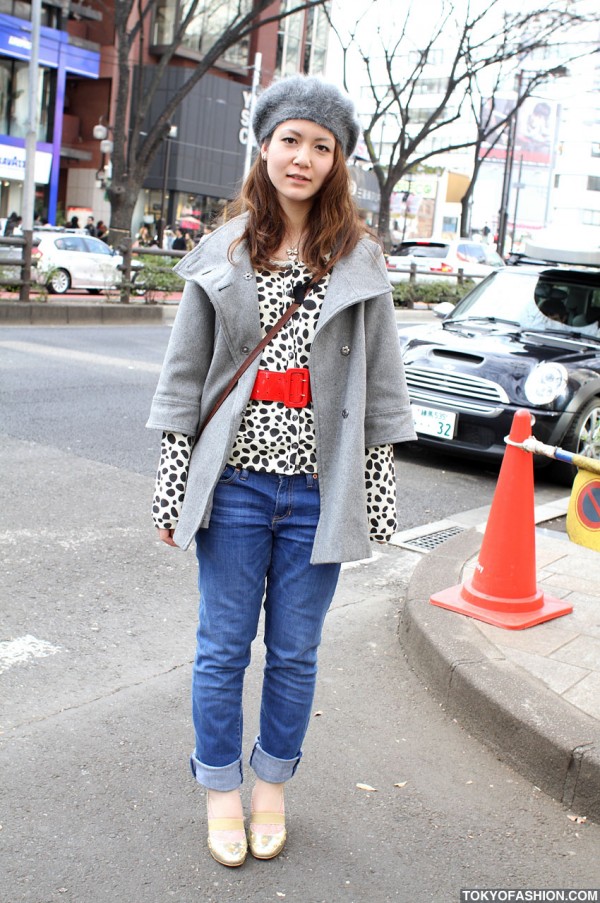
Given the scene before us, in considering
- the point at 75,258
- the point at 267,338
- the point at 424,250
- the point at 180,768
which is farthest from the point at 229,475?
the point at 424,250

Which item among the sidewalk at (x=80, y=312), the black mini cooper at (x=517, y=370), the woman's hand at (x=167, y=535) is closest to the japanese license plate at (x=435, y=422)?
the black mini cooper at (x=517, y=370)

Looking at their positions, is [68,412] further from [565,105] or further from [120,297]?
[565,105]

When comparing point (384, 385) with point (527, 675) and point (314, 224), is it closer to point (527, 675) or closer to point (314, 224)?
point (314, 224)

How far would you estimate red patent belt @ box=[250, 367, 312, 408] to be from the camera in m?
2.41

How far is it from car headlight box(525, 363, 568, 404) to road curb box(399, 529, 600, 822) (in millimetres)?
3126

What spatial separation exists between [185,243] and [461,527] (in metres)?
26.0

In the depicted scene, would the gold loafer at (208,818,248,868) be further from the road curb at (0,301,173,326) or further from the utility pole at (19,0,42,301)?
the utility pole at (19,0,42,301)

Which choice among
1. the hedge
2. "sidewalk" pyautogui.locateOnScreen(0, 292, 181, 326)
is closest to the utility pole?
"sidewalk" pyautogui.locateOnScreen(0, 292, 181, 326)

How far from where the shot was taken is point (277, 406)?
2422 mm

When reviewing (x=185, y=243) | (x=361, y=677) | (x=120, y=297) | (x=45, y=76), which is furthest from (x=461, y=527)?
(x=45, y=76)

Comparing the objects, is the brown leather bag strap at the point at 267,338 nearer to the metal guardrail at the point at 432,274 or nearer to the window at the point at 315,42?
the metal guardrail at the point at 432,274

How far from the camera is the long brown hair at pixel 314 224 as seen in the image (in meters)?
2.44

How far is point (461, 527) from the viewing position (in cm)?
591

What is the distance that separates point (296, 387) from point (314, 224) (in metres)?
0.41
